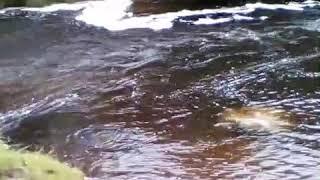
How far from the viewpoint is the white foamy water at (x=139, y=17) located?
13.1 meters

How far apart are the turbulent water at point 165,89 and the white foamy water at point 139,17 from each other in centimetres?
5

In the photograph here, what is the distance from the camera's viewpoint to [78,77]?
30.8 feet

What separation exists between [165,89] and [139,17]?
5.52 metres

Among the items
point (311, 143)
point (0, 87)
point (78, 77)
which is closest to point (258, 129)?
point (311, 143)

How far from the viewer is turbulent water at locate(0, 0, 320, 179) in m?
6.41

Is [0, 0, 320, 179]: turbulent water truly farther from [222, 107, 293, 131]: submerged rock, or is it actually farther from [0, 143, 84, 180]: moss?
[0, 143, 84, 180]: moss

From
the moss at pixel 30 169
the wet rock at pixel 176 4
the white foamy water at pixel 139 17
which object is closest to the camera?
the moss at pixel 30 169

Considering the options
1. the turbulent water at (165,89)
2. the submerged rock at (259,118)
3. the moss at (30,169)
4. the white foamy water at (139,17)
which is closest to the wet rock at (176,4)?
the white foamy water at (139,17)

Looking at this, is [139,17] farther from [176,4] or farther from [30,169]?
[30,169]

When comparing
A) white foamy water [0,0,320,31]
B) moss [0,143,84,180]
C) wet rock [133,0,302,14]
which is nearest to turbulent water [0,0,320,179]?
white foamy water [0,0,320,31]

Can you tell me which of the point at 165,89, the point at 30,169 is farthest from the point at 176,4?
the point at 30,169

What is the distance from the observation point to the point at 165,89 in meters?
8.73

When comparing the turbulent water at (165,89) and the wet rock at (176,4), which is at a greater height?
the wet rock at (176,4)

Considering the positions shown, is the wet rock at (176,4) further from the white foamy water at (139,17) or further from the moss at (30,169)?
the moss at (30,169)
